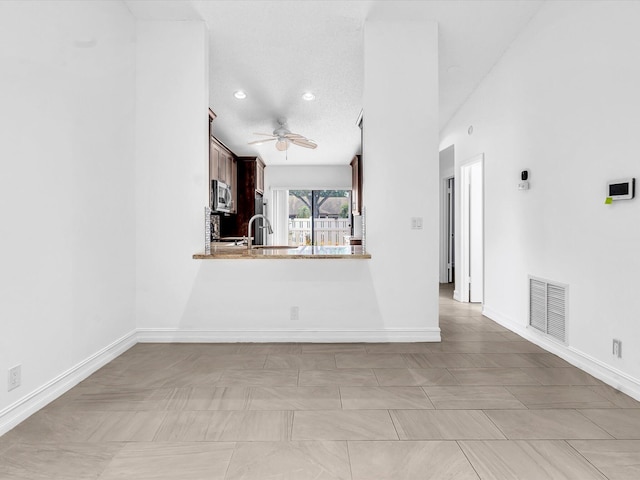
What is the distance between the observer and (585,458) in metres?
1.65

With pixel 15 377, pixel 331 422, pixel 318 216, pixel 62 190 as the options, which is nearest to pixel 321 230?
pixel 318 216

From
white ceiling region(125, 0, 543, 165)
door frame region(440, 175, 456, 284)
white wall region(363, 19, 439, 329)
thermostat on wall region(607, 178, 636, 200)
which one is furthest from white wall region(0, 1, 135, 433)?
door frame region(440, 175, 456, 284)

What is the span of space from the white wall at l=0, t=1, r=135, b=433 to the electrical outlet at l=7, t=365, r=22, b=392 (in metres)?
0.03

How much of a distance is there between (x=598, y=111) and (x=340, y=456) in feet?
9.06

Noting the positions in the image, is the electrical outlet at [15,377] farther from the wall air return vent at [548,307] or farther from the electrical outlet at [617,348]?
the wall air return vent at [548,307]

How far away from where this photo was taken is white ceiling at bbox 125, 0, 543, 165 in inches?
123

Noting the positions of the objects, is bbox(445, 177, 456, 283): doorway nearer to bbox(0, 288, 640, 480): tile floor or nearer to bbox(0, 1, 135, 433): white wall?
bbox(0, 288, 640, 480): tile floor

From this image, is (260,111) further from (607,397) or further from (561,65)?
(607,397)

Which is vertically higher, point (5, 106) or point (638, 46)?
point (638, 46)

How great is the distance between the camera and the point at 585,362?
271cm

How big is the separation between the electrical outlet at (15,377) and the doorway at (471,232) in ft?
15.6

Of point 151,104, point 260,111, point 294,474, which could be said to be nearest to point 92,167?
point 151,104

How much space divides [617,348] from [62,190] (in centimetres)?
368

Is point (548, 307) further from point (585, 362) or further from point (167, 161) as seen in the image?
point (167, 161)
